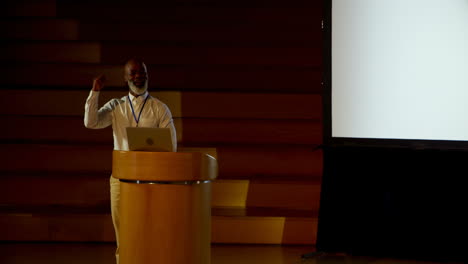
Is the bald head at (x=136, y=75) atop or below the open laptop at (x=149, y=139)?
atop

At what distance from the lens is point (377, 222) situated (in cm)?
371

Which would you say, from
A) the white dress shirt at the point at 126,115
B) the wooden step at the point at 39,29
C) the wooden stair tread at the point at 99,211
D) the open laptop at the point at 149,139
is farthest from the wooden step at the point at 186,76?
the open laptop at the point at 149,139

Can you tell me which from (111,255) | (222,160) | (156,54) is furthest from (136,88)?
(156,54)

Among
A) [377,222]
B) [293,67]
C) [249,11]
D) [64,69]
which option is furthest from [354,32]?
[64,69]

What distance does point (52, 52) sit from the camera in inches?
207

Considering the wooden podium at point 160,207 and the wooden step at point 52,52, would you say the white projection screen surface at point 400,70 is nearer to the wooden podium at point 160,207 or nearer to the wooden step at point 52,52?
the wooden podium at point 160,207

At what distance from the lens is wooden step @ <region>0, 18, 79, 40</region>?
5.32 m

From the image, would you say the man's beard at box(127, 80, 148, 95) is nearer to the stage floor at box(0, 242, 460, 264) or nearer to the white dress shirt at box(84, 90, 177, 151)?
the white dress shirt at box(84, 90, 177, 151)

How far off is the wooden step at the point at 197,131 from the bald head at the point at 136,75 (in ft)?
5.15

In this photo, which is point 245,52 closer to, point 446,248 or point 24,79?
→ point 24,79

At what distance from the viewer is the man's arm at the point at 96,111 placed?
3131mm

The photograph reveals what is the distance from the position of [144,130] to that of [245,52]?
285cm

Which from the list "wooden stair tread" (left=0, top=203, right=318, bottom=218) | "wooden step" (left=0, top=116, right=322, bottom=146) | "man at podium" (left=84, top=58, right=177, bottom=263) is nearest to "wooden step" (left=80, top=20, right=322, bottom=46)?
"wooden step" (left=0, top=116, right=322, bottom=146)

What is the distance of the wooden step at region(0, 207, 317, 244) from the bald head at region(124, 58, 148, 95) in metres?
1.24
